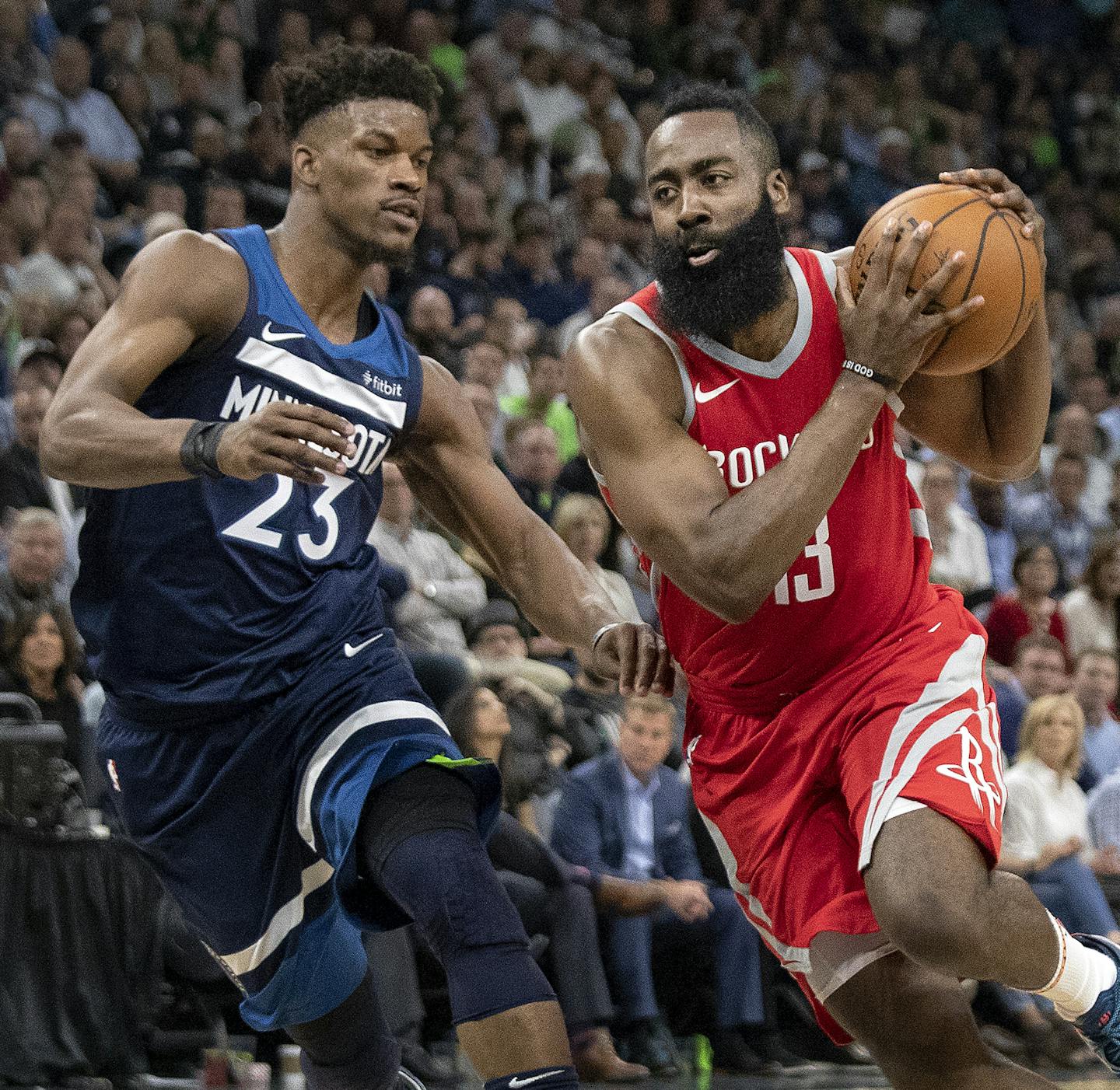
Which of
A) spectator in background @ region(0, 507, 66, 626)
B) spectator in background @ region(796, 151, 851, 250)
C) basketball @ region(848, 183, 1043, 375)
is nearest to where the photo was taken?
basketball @ region(848, 183, 1043, 375)

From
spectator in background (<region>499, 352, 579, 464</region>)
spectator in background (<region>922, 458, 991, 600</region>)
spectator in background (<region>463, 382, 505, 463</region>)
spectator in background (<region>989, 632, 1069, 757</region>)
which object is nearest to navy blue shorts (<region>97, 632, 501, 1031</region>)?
spectator in background (<region>463, 382, 505, 463</region>)

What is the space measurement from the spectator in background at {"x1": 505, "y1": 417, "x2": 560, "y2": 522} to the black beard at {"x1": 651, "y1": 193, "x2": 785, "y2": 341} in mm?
4548

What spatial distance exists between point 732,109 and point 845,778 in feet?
4.52

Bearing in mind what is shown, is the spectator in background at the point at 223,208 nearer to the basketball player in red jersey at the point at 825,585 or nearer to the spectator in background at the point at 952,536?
the spectator in background at the point at 952,536

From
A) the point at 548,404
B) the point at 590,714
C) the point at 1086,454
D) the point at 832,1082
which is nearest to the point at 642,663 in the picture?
the point at 832,1082

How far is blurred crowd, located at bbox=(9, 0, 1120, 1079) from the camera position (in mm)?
6441

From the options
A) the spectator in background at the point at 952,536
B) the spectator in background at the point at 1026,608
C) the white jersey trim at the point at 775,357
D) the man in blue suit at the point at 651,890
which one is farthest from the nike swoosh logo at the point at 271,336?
the spectator in background at the point at 952,536

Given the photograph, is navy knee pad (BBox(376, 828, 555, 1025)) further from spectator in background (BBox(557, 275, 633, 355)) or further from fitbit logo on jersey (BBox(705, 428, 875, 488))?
spectator in background (BBox(557, 275, 633, 355))

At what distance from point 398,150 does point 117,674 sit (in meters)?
1.33

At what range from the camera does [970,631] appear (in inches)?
141

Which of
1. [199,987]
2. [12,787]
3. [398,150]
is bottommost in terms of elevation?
[199,987]

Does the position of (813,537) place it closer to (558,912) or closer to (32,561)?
(558,912)

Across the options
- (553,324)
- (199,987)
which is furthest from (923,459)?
(199,987)

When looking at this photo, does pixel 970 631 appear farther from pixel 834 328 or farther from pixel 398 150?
pixel 398 150
